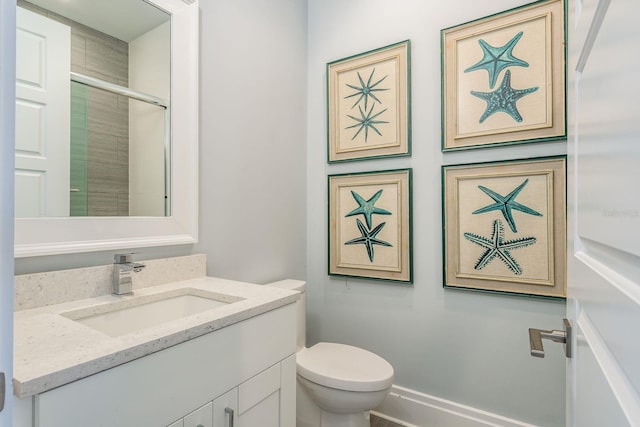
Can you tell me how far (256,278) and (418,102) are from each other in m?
1.26

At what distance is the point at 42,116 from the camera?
40.8 inches

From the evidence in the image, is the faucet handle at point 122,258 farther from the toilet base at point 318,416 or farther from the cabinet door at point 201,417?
the toilet base at point 318,416

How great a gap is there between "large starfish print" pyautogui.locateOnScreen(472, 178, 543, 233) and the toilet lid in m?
0.87

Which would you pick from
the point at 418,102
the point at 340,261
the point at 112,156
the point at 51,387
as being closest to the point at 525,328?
the point at 340,261

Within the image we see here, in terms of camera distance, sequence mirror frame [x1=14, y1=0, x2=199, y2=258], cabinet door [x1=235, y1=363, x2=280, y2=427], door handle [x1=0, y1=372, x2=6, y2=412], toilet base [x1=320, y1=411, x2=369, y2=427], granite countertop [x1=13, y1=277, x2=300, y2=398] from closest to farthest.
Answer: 1. door handle [x1=0, y1=372, x2=6, y2=412]
2. granite countertop [x1=13, y1=277, x2=300, y2=398]
3. cabinet door [x1=235, y1=363, x2=280, y2=427]
4. mirror frame [x1=14, y1=0, x2=199, y2=258]
5. toilet base [x1=320, y1=411, x2=369, y2=427]

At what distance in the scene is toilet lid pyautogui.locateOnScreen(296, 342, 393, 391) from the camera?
1396 millimetres

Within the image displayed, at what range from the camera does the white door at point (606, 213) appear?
1.09 feet

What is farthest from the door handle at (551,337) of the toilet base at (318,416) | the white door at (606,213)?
the toilet base at (318,416)

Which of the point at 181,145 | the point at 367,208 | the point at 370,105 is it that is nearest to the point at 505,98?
the point at 370,105

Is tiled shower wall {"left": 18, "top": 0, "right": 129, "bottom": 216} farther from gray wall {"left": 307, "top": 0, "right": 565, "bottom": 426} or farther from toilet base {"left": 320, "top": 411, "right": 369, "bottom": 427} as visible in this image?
toilet base {"left": 320, "top": 411, "right": 369, "bottom": 427}

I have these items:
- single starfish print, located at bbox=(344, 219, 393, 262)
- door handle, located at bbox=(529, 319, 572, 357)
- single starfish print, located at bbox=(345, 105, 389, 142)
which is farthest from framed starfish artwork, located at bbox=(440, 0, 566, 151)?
door handle, located at bbox=(529, 319, 572, 357)

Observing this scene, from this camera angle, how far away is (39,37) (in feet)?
3.38

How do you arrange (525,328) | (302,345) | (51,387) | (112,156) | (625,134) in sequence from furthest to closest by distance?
(302,345), (525,328), (112,156), (51,387), (625,134)

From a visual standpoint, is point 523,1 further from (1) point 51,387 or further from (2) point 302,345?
(1) point 51,387
